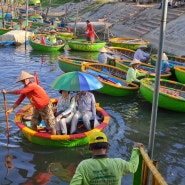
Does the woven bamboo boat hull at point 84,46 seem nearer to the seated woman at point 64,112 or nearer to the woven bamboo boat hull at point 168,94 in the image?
the woven bamboo boat hull at point 168,94

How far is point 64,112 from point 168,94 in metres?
4.40

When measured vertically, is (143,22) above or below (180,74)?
above

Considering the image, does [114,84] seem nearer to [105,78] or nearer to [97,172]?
[105,78]

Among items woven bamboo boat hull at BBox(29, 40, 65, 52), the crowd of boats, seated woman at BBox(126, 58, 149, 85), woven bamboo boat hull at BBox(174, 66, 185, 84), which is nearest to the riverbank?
the crowd of boats

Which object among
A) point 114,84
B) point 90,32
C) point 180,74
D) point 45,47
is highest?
point 90,32

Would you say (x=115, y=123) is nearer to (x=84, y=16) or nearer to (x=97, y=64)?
(x=97, y=64)

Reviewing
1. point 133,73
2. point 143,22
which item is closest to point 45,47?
point 133,73

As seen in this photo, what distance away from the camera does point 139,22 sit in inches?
1353

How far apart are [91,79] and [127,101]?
14.4ft

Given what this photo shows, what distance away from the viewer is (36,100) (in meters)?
8.23

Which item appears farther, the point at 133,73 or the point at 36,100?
the point at 133,73

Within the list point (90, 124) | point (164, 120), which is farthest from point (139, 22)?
point (90, 124)

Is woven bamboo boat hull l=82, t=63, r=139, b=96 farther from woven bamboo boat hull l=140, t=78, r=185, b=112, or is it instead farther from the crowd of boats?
woven bamboo boat hull l=140, t=78, r=185, b=112

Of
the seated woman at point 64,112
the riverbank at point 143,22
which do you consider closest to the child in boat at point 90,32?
the riverbank at point 143,22
